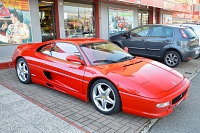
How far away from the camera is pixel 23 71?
4.99 metres

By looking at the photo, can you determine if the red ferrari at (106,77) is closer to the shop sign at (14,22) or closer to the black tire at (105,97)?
the black tire at (105,97)

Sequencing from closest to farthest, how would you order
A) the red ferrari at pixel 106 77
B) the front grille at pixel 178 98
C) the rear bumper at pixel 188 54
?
the red ferrari at pixel 106 77 < the front grille at pixel 178 98 < the rear bumper at pixel 188 54

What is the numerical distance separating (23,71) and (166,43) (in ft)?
17.1

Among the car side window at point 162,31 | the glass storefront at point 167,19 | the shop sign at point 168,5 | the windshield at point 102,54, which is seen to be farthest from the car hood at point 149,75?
the glass storefront at point 167,19

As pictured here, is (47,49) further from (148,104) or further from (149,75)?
(148,104)

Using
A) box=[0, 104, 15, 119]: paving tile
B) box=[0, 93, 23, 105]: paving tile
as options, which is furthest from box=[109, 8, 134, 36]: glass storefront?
box=[0, 104, 15, 119]: paving tile

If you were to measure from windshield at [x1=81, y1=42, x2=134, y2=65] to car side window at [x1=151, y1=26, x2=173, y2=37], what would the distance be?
12.2 feet

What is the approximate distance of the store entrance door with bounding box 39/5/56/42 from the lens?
9.53 m

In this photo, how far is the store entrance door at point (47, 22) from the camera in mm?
9531

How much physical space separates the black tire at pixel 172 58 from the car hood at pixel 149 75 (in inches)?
139

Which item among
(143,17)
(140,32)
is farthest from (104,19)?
(143,17)

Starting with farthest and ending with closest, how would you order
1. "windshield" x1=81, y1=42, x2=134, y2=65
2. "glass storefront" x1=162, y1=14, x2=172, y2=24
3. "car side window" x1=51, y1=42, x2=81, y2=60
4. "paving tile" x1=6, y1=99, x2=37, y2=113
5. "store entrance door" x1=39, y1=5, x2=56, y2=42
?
1. "glass storefront" x1=162, y1=14, x2=172, y2=24
2. "store entrance door" x1=39, y1=5, x2=56, y2=42
3. "car side window" x1=51, y1=42, x2=81, y2=60
4. "windshield" x1=81, y1=42, x2=134, y2=65
5. "paving tile" x1=6, y1=99, x2=37, y2=113

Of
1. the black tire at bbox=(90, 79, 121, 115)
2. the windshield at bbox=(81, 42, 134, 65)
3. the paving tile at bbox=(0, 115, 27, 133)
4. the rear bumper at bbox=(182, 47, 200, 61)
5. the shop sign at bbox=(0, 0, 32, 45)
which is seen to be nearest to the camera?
the paving tile at bbox=(0, 115, 27, 133)

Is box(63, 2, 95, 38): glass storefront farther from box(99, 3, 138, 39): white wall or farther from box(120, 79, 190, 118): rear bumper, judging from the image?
box(120, 79, 190, 118): rear bumper
